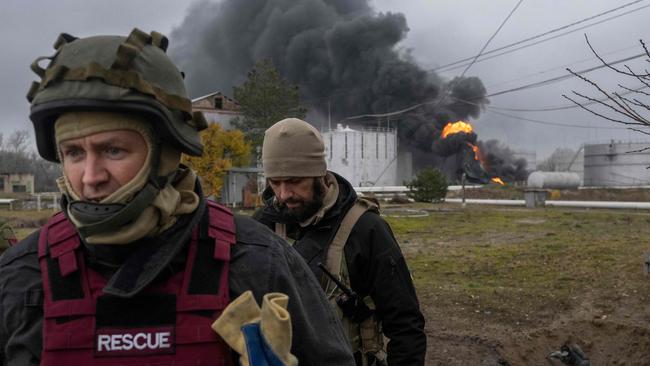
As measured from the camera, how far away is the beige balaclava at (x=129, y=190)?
133 centimetres

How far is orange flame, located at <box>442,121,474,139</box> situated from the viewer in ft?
178

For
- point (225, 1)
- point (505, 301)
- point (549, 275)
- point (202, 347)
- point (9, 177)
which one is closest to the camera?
point (202, 347)

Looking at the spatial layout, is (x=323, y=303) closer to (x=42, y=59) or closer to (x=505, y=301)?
→ (x=42, y=59)

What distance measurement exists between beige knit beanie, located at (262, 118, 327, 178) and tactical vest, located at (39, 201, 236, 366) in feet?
4.41

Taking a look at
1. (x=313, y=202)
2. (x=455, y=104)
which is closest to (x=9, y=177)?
(x=455, y=104)

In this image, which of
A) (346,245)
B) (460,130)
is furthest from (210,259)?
(460,130)

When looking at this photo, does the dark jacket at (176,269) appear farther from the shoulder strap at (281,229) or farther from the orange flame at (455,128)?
the orange flame at (455,128)

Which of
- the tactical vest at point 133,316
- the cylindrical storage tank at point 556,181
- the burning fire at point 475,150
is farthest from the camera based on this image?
the burning fire at point 475,150

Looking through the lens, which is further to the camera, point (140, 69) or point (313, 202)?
point (313, 202)

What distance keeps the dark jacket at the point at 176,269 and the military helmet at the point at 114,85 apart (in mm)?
234

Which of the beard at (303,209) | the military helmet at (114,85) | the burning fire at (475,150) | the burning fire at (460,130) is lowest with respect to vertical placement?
the beard at (303,209)

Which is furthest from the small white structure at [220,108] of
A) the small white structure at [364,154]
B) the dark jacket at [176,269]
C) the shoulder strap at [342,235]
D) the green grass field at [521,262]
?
the dark jacket at [176,269]

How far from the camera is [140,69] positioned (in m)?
1.41

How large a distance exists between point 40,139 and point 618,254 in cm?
1054
